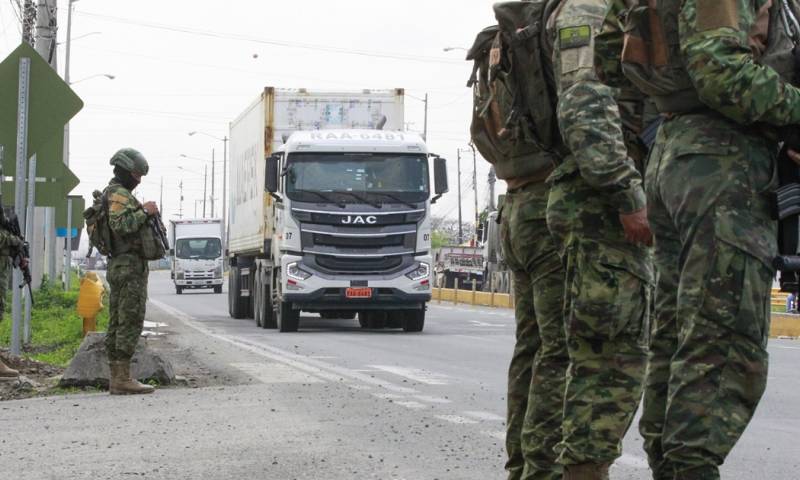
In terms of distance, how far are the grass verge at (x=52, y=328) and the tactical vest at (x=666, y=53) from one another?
11027 mm

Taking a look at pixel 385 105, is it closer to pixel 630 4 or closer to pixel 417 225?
pixel 417 225

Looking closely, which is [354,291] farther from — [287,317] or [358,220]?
[287,317]

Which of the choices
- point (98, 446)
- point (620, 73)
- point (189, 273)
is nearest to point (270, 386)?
point (98, 446)

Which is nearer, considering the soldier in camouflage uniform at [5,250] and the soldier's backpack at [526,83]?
the soldier's backpack at [526,83]

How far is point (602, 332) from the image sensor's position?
16.0 ft

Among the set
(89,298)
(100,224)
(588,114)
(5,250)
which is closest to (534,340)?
(588,114)

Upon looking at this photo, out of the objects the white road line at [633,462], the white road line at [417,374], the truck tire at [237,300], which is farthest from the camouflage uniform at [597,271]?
the truck tire at [237,300]

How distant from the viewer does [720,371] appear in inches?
162

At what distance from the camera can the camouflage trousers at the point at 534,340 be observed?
5.26m

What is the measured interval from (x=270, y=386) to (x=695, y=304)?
805cm

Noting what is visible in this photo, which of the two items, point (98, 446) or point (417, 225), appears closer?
point (98, 446)

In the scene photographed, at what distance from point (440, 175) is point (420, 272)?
1595mm

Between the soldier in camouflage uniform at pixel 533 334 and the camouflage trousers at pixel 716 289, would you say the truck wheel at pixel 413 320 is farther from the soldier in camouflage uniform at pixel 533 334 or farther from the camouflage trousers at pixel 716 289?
the camouflage trousers at pixel 716 289

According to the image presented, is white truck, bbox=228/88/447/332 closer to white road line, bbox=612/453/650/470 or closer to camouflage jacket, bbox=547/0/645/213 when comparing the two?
white road line, bbox=612/453/650/470
